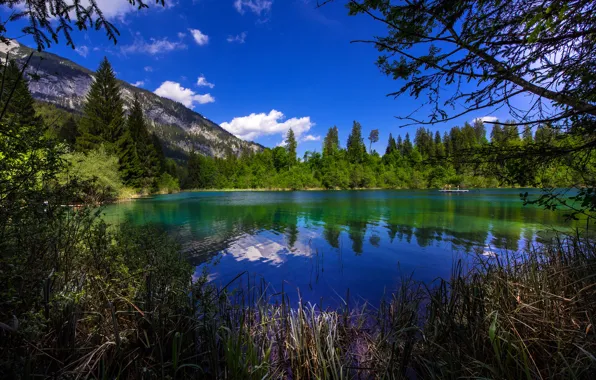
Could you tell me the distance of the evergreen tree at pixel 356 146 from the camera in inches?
3671

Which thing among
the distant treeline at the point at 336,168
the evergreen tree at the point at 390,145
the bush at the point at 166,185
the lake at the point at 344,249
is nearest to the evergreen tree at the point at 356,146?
the distant treeline at the point at 336,168

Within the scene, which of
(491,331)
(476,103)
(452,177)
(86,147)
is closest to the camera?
(491,331)

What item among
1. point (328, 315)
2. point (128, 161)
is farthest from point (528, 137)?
point (128, 161)

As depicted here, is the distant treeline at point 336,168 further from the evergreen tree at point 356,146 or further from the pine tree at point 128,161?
the pine tree at point 128,161

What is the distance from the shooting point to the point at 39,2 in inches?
111

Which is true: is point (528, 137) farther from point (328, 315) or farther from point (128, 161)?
point (128, 161)

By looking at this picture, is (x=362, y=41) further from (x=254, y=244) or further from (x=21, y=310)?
(x=254, y=244)

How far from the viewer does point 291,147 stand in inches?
3846

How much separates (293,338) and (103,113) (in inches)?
1857

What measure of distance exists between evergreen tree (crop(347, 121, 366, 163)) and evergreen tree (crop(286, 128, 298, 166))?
20.4 metres

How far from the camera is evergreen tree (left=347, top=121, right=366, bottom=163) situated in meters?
93.2

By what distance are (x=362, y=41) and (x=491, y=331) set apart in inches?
120

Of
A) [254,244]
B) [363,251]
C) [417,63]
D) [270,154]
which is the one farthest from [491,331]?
[270,154]

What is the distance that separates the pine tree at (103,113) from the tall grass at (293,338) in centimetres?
4155
